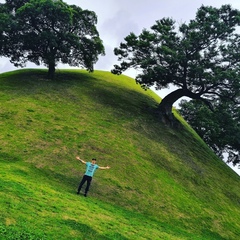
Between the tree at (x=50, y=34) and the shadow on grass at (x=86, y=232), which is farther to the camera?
the tree at (x=50, y=34)

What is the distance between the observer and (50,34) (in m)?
35.6

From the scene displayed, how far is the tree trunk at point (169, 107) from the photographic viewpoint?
36562 millimetres

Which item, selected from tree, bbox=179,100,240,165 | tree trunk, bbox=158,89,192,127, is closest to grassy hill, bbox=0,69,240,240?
tree trunk, bbox=158,89,192,127

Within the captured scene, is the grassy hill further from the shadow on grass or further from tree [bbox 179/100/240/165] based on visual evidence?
tree [bbox 179/100/240/165]

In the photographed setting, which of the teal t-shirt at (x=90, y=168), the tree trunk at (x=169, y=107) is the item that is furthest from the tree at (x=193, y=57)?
the teal t-shirt at (x=90, y=168)

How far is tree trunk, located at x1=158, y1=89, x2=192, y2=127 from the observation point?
36562mm

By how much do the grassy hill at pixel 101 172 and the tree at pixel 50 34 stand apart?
9.79 feet

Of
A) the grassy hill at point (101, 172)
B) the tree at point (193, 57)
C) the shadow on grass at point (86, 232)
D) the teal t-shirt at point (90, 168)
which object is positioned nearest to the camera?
the shadow on grass at point (86, 232)

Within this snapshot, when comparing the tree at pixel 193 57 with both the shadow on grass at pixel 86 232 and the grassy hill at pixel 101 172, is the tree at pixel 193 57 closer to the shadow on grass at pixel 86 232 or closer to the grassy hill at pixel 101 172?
the grassy hill at pixel 101 172

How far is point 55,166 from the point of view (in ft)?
66.4

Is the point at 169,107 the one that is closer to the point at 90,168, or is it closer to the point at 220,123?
the point at 220,123

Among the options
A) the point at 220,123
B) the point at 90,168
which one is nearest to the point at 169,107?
the point at 220,123

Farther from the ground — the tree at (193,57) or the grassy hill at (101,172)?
the tree at (193,57)

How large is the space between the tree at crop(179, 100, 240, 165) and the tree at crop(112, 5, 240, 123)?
167 cm
